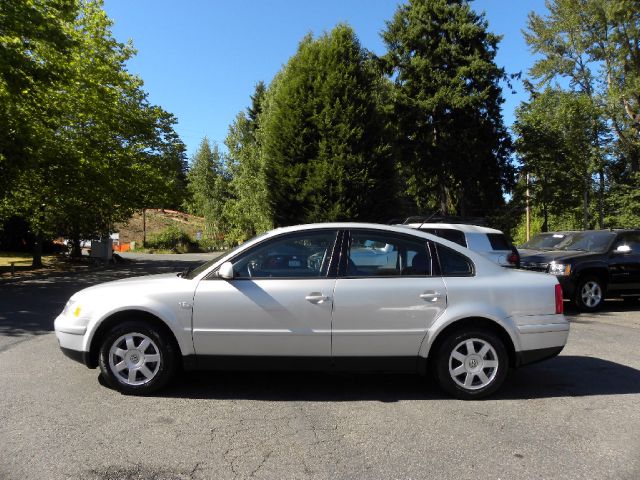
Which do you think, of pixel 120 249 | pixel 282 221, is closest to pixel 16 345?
pixel 282 221

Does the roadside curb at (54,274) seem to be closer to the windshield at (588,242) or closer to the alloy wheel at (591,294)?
the windshield at (588,242)

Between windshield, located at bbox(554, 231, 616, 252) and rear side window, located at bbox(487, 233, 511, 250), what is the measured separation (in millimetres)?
3007

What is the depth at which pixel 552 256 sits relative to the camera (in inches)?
448

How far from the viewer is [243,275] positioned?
4973 mm

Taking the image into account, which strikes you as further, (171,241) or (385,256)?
(171,241)

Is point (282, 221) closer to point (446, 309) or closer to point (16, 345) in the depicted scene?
point (16, 345)

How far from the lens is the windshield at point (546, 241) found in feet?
42.0

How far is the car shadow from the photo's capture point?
505 cm

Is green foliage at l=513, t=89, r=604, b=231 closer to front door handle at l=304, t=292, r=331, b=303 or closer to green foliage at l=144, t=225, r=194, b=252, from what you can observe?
front door handle at l=304, t=292, r=331, b=303

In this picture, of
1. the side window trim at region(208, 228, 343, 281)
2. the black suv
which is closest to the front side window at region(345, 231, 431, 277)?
the side window trim at region(208, 228, 343, 281)

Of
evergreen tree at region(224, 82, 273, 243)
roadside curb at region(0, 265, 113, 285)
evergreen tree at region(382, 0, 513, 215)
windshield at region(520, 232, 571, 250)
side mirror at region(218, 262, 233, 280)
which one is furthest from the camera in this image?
evergreen tree at region(382, 0, 513, 215)

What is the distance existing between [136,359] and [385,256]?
250 cm

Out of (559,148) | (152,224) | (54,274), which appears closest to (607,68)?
(559,148)

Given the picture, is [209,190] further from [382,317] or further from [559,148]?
[382,317]
